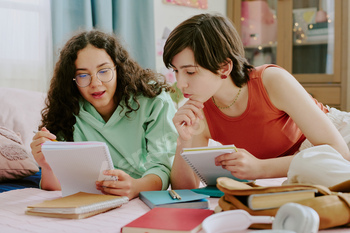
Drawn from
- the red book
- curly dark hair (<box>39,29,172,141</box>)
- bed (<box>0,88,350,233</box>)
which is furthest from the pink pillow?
the red book

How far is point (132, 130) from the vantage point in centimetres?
149

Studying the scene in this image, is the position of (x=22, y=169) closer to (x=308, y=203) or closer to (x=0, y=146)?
(x=0, y=146)

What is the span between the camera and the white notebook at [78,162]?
3.16 ft

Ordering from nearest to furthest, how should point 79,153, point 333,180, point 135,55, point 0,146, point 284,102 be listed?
point 333,180, point 79,153, point 284,102, point 0,146, point 135,55

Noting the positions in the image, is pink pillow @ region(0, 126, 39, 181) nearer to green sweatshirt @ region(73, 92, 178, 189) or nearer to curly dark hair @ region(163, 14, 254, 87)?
green sweatshirt @ region(73, 92, 178, 189)

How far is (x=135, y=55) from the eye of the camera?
2.95m

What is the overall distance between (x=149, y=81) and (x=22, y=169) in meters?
0.61

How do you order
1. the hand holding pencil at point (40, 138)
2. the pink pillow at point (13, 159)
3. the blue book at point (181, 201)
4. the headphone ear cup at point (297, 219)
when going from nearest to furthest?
the headphone ear cup at point (297, 219)
the blue book at point (181, 201)
the hand holding pencil at point (40, 138)
the pink pillow at point (13, 159)

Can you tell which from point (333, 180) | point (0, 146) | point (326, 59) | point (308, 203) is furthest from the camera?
point (326, 59)

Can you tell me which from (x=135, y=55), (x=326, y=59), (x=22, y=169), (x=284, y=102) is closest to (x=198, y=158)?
(x=284, y=102)

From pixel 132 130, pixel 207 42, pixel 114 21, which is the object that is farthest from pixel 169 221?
pixel 114 21

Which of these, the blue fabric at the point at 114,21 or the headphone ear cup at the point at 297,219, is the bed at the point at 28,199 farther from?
the blue fabric at the point at 114,21

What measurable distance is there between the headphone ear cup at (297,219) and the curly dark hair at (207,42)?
65cm

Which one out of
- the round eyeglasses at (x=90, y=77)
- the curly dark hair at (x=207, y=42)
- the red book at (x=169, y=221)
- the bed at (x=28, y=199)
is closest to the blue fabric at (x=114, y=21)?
the bed at (x=28, y=199)
